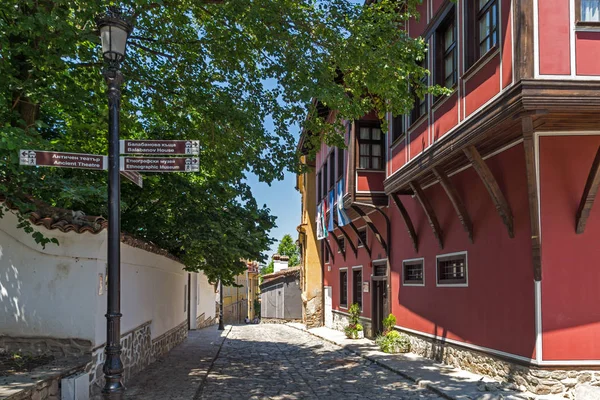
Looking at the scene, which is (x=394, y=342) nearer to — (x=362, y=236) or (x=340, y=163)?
(x=362, y=236)

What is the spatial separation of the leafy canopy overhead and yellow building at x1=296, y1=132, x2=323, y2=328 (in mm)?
14731

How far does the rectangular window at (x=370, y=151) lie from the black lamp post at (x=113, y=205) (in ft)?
38.0

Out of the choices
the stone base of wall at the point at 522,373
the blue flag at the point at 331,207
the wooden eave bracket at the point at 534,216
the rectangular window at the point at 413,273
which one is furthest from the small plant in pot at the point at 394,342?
the blue flag at the point at 331,207

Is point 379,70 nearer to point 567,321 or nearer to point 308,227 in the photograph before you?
point 567,321

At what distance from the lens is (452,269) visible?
1156 cm

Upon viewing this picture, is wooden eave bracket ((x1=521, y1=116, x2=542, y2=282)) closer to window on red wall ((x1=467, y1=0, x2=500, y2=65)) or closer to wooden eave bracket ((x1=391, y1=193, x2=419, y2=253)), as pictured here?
window on red wall ((x1=467, y1=0, x2=500, y2=65))

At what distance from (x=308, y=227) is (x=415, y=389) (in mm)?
19162

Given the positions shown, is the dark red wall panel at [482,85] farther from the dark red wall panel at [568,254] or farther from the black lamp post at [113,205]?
the black lamp post at [113,205]

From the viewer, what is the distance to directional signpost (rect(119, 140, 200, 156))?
541 cm

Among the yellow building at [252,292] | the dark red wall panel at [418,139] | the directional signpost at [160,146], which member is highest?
the dark red wall panel at [418,139]

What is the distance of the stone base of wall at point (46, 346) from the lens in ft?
23.9

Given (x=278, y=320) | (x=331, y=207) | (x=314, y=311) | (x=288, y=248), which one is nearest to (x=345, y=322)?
(x=331, y=207)

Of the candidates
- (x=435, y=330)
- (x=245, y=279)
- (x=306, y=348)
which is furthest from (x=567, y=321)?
(x=245, y=279)

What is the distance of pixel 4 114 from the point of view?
7.31 m
